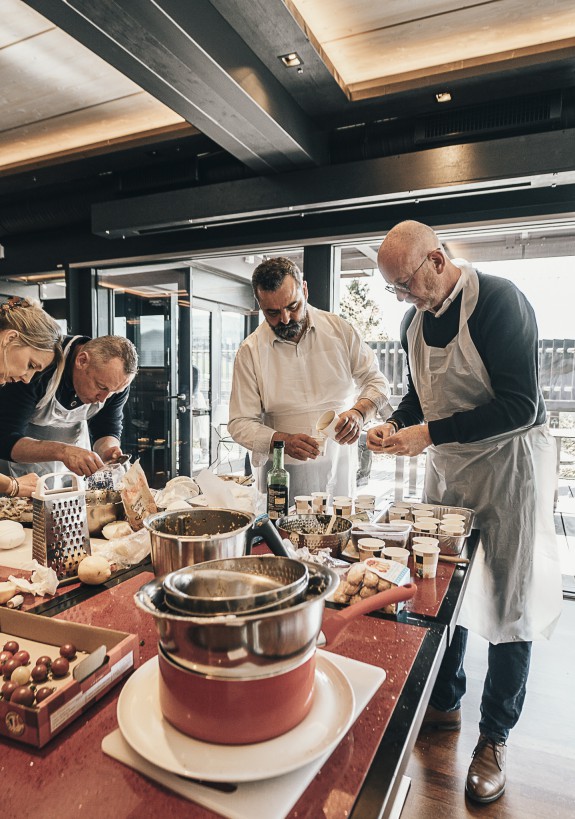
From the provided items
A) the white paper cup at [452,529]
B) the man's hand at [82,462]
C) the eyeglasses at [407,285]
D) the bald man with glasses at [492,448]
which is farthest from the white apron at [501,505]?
the man's hand at [82,462]

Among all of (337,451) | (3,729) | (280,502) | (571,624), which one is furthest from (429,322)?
(571,624)

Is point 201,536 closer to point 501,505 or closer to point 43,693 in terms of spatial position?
point 43,693

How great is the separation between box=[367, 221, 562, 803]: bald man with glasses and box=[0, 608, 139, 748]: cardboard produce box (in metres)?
1.17

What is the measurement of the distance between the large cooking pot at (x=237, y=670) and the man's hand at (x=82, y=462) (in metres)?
A: 1.32

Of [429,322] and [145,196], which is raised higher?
[145,196]

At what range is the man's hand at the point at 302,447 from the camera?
186 centimetres

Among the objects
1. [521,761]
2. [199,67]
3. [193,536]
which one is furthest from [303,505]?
[199,67]

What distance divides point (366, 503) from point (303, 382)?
0.84 metres

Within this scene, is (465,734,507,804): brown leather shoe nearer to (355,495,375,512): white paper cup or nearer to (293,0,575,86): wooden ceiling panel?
(355,495,375,512): white paper cup

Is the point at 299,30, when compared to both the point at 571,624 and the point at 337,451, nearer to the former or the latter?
the point at 337,451

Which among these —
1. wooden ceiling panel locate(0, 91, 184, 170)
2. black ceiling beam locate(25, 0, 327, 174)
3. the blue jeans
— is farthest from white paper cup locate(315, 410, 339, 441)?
wooden ceiling panel locate(0, 91, 184, 170)

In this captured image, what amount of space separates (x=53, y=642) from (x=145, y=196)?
328 cm

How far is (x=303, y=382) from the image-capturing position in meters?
2.40

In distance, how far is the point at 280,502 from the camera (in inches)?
64.4
